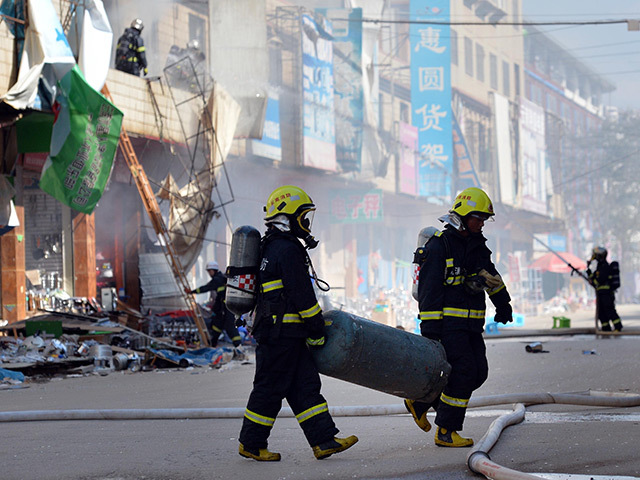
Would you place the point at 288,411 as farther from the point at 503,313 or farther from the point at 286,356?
the point at 503,313

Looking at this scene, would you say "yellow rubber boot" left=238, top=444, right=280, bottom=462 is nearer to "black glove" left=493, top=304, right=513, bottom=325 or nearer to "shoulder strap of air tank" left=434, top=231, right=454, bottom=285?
"shoulder strap of air tank" left=434, top=231, right=454, bottom=285

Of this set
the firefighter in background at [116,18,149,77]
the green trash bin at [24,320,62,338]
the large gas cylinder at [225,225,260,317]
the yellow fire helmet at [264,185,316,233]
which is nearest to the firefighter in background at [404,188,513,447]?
the yellow fire helmet at [264,185,316,233]

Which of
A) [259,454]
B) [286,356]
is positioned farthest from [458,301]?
[259,454]

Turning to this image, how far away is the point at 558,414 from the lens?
7031mm

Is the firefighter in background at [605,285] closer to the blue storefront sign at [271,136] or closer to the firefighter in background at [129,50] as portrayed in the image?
the firefighter in background at [129,50]

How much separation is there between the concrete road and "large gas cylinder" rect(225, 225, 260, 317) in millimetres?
877

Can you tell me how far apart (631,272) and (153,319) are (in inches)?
2053

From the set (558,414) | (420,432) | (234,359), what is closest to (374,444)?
(420,432)

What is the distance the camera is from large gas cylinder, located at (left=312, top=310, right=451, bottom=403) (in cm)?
536

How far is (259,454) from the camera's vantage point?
5.36 m

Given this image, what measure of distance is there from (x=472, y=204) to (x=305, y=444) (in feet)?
5.88

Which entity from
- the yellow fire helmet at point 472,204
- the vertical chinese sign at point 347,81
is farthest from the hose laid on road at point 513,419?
the vertical chinese sign at point 347,81

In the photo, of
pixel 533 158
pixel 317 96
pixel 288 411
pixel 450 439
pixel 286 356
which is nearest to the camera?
pixel 286 356

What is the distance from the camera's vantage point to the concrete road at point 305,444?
196 inches
